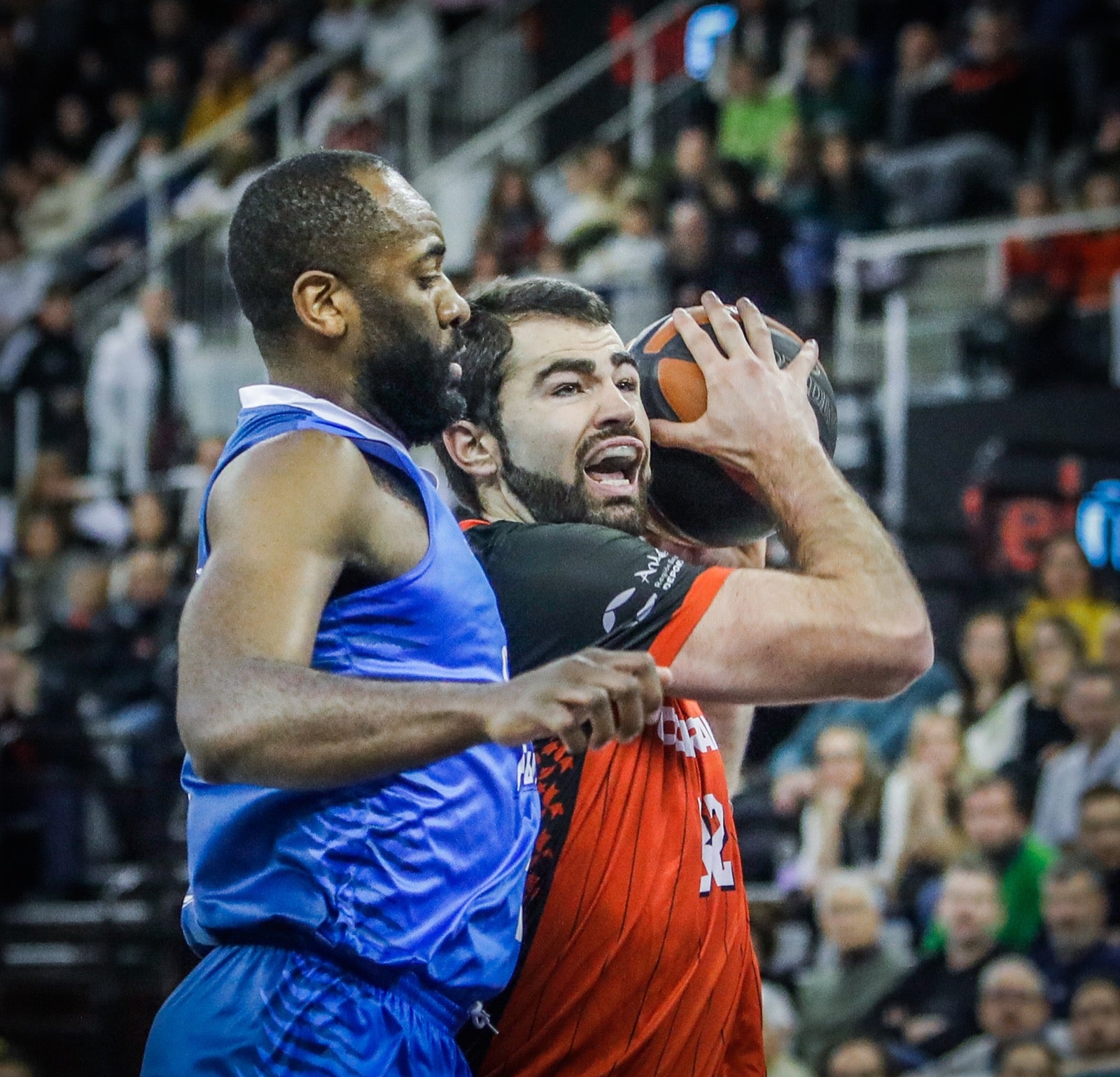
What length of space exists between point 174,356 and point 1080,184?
5.76 m

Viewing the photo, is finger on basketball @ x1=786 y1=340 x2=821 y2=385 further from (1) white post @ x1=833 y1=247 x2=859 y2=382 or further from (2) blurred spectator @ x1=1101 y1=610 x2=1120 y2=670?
(1) white post @ x1=833 y1=247 x2=859 y2=382

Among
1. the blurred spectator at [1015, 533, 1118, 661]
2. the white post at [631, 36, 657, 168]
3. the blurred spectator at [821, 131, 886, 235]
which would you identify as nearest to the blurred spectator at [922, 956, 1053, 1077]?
the blurred spectator at [1015, 533, 1118, 661]

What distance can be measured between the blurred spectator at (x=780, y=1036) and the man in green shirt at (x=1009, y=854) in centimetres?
56

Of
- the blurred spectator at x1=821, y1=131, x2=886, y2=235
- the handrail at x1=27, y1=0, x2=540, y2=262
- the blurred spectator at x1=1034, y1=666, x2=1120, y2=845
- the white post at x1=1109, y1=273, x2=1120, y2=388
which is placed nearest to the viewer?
the blurred spectator at x1=1034, y1=666, x2=1120, y2=845

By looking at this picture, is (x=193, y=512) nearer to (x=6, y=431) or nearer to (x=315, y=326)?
(x=6, y=431)

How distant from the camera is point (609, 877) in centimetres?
297

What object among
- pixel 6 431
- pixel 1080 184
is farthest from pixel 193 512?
pixel 1080 184

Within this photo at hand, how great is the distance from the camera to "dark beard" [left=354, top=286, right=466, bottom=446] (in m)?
2.59

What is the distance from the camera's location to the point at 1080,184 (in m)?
9.17

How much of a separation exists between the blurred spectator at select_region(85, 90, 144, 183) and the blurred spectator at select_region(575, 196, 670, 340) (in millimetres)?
5535

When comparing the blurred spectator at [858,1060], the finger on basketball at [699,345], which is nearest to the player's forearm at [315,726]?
the finger on basketball at [699,345]

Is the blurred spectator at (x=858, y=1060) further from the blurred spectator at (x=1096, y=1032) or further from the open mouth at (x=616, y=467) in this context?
the open mouth at (x=616, y=467)

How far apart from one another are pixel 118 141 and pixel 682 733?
12795mm

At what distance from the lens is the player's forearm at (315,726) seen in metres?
2.19
